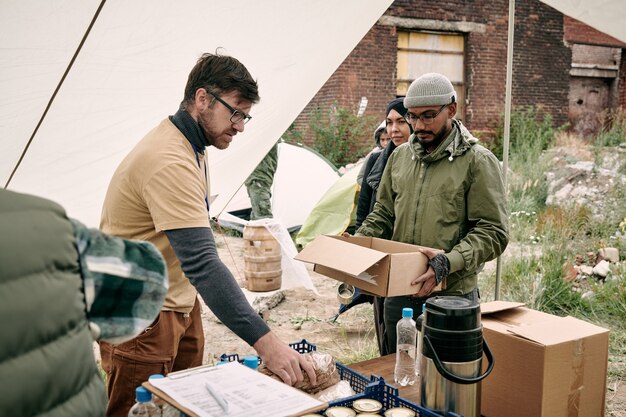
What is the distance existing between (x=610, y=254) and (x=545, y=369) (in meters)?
4.82

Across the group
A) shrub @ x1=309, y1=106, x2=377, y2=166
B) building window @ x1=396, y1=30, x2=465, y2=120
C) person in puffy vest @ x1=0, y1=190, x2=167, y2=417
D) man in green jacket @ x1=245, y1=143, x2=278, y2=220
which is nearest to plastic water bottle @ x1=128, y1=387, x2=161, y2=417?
person in puffy vest @ x1=0, y1=190, x2=167, y2=417

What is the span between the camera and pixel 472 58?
40.5ft

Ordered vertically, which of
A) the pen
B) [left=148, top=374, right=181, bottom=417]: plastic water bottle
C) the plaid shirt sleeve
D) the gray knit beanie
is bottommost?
[left=148, top=374, right=181, bottom=417]: plastic water bottle

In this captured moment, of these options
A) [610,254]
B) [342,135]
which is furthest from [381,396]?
[342,135]

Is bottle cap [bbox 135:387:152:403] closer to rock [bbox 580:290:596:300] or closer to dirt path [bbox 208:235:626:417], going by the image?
dirt path [bbox 208:235:626:417]

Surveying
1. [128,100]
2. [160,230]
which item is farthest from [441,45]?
[160,230]

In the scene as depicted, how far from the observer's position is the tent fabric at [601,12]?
2.96m

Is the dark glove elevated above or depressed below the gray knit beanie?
below

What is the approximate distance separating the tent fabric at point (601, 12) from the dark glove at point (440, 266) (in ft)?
5.77

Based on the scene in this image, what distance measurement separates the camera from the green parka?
8.09ft

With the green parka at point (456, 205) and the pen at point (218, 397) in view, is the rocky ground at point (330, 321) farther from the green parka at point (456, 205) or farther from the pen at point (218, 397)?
the pen at point (218, 397)

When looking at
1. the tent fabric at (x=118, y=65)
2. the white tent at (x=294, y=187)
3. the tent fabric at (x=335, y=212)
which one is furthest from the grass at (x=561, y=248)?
the white tent at (x=294, y=187)

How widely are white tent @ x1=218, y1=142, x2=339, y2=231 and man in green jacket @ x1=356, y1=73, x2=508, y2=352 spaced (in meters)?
5.63

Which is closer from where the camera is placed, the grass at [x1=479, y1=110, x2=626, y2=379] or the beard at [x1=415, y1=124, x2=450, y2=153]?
the beard at [x1=415, y1=124, x2=450, y2=153]
